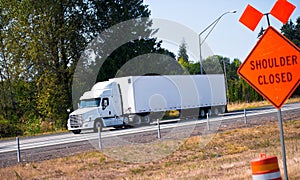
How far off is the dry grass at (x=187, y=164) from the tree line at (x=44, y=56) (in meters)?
24.0

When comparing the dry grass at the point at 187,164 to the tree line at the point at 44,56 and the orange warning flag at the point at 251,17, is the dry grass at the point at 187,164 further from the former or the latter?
the tree line at the point at 44,56

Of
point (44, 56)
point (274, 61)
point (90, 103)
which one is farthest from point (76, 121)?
point (274, 61)

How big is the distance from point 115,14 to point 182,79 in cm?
1204

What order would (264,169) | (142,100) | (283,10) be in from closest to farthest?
(264,169), (283,10), (142,100)

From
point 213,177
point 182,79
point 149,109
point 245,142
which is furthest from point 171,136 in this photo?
point 182,79

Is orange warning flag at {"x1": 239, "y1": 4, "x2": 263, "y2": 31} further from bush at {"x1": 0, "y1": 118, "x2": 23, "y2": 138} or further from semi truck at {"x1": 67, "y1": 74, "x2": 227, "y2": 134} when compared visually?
bush at {"x1": 0, "y1": 118, "x2": 23, "y2": 138}

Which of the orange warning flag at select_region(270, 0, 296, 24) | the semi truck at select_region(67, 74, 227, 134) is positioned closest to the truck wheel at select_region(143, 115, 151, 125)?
the semi truck at select_region(67, 74, 227, 134)

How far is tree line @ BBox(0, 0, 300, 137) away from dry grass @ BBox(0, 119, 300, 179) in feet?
78.7

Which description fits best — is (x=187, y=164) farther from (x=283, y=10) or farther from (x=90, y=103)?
(x=90, y=103)

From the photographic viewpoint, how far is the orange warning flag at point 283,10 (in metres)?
8.36

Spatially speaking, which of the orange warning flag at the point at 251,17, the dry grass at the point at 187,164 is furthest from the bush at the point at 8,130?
the orange warning flag at the point at 251,17

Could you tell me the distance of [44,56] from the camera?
140 feet

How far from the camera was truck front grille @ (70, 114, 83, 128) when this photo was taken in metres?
32.0

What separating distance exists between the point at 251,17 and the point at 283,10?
0.55m
